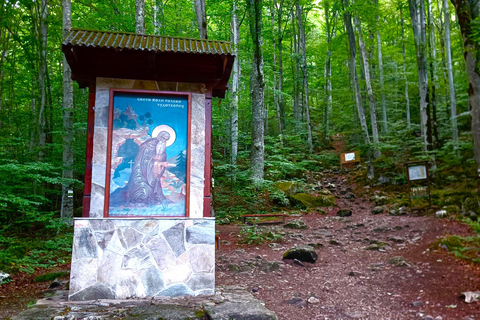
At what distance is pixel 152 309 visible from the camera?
4.04 meters

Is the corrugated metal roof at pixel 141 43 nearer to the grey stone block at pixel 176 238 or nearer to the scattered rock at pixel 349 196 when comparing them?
the grey stone block at pixel 176 238

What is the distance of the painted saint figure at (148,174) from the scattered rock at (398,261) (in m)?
5.20

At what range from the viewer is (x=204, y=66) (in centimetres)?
504

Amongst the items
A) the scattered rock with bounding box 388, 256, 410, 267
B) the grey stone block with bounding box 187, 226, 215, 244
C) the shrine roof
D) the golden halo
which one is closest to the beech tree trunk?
the scattered rock with bounding box 388, 256, 410, 267

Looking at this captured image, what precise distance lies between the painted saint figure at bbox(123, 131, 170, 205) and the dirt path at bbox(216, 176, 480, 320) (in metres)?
2.23

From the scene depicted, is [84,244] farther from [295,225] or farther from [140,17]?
[140,17]

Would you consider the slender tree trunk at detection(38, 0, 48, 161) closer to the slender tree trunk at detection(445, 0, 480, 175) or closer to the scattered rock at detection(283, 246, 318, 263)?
the scattered rock at detection(283, 246, 318, 263)

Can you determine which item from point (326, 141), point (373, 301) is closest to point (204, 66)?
point (373, 301)

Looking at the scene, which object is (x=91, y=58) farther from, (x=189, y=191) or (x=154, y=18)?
(x=154, y=18)

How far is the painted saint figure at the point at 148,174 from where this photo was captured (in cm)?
490

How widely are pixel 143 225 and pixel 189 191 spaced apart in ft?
2.78

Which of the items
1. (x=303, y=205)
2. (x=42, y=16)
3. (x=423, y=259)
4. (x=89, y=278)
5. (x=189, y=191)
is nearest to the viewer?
(x=89, y=278)

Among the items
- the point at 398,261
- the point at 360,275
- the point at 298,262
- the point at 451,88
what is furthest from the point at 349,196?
the point at 360,275

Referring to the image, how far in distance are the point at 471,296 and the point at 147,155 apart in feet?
17.6
